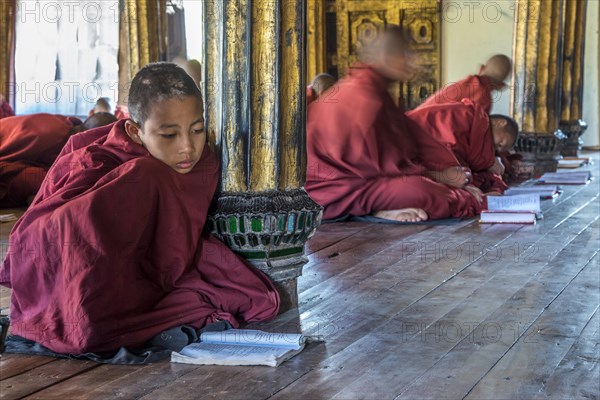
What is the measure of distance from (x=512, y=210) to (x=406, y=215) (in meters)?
0.76

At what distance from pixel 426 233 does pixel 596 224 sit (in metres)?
1.16

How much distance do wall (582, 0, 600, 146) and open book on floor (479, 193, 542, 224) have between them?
8554 mm

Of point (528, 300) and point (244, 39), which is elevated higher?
point (244, 39)

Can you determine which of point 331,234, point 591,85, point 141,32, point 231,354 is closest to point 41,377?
point 231,354

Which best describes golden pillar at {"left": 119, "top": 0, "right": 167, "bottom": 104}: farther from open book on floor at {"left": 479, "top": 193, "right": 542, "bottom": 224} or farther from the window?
the window

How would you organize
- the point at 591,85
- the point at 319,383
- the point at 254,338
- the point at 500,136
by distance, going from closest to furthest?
the point at 319,383 < the point at 254,338 < the point at 500,136 < the point at 591,85

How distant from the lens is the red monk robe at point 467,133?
7332mm

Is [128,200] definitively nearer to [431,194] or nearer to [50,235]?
[50,235]

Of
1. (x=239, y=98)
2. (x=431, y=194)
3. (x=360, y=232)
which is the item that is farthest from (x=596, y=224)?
(x=239, y=98)

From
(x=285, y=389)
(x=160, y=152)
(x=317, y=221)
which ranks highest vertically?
(x=160, y=152)

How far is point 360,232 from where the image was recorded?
5.63 metres

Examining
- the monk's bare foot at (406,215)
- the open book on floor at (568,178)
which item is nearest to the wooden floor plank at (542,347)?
the monk's bare foot at (406,215)

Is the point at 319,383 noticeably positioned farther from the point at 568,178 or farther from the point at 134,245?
the point at 568,178

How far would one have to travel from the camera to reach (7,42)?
37.2ft
